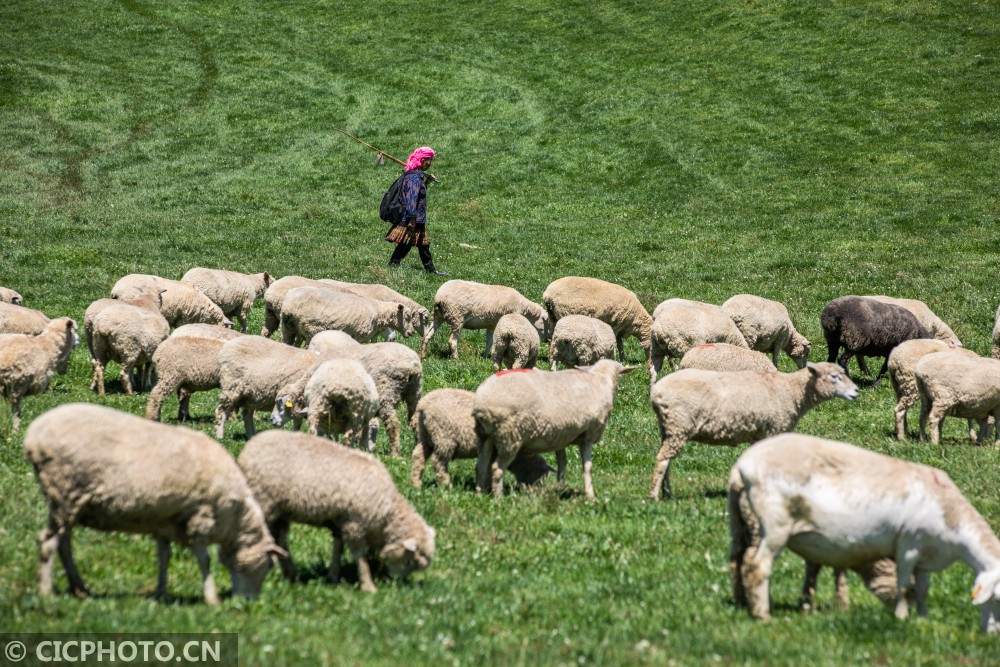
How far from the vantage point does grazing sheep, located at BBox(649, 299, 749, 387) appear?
17.6 metres

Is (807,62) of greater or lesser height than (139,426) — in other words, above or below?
above

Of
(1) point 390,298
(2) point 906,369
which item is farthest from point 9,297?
(2) point 906,369

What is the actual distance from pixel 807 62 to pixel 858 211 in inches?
579

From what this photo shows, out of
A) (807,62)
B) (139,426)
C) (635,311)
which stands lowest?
(635,311)

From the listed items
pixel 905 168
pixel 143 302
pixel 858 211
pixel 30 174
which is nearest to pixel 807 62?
pixel 905 168

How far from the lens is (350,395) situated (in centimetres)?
1184

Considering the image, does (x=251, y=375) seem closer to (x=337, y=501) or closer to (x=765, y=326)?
(x=337, y=501)

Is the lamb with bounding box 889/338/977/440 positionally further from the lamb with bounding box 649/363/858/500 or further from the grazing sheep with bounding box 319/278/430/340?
the grazing sheep with bounding box 319/278/430/340

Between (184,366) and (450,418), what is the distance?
14.4 ft

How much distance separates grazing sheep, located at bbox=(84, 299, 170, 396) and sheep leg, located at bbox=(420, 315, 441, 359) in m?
4.97

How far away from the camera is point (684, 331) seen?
57.8 feet

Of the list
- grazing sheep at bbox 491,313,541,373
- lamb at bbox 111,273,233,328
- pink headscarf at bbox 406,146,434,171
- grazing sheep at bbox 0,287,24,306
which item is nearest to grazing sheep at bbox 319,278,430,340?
grazing sheep at bbox 491,313,541,373

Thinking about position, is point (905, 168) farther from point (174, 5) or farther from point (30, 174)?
point (174, 5)

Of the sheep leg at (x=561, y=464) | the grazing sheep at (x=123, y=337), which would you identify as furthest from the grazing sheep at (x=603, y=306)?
the sheep leg at (x=561, y=464)
